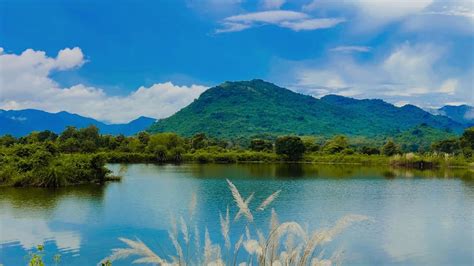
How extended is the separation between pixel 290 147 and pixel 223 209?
40535 millimetres

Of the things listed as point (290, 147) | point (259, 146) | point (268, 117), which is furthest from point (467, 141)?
point (268, 117)

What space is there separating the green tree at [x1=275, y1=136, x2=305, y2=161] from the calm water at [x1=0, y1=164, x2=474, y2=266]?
28057 mm

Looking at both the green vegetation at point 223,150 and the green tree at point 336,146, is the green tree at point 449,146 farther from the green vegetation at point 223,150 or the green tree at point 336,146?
the green tree at point 336,146

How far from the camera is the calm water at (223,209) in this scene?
12.7 meters

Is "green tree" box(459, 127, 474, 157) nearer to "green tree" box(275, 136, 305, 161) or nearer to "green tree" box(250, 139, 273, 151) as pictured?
"green tree" box(275, 136, 305, 161)

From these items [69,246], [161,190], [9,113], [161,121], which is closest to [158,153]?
[161,190]

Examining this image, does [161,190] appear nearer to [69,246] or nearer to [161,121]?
[69,246]

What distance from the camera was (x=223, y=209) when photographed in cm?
1859

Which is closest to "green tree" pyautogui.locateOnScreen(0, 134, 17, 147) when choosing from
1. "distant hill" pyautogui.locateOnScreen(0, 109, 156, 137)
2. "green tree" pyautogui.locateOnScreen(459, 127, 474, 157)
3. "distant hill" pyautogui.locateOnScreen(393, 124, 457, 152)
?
"green tree" pyautogui.locateOnScreen(459, 127, 474, 157)

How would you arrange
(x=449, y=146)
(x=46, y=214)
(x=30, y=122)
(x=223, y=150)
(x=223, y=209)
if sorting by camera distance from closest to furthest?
(x=46, y=214)
(x=223, y=209)
(x=223, y=150)
(x=449, y=146)
(x=30, y=122)

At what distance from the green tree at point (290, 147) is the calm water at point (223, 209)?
2806 centimetres

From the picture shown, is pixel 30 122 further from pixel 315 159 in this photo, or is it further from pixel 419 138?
pixel 315 159

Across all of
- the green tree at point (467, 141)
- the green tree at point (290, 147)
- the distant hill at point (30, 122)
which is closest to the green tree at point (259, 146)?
the green tree at point (290, 147)

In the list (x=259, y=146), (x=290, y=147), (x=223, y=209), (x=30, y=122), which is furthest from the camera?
(x=30, y=122)
